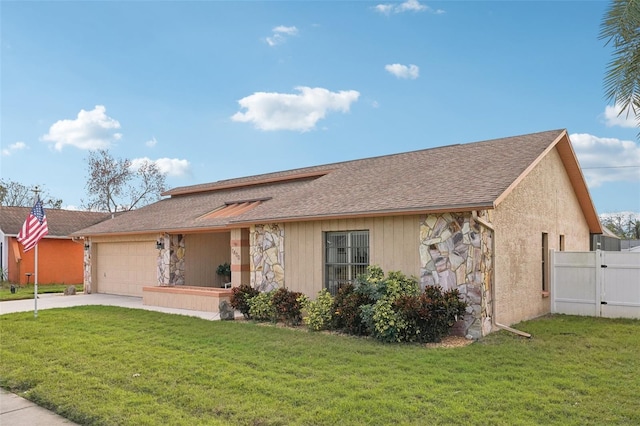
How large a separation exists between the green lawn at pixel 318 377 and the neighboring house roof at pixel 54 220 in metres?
16.8

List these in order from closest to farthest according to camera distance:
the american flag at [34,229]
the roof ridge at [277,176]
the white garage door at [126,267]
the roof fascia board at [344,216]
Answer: the roof fascia board at [344,216] < the american flag at [34,229] < the roof ridge at [277,176] < the white garage door at [126,267]

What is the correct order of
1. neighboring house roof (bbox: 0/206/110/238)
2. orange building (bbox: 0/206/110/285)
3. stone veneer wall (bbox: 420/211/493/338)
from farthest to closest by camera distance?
neighboring house roof (bbox: 0/206/110/238) → orange building (bbox: 0/206/110/285) → stone veneer wall (bbox: 420/211/493/338)

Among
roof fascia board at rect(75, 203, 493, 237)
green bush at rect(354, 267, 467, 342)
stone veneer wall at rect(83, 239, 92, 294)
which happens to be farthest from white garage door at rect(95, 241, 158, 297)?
green bush at rect(354, 267, 467, 342)

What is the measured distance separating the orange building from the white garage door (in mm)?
5478

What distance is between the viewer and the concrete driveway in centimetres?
1345

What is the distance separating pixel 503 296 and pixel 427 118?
30.0 feet

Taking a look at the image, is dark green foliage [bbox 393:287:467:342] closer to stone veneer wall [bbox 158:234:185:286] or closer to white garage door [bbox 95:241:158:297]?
stone veneer wall [bbox 158:234:185:286]

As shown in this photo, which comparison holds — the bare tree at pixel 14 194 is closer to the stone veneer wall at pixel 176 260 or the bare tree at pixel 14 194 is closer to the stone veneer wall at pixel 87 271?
the stone veneer wall at pixel 87 271

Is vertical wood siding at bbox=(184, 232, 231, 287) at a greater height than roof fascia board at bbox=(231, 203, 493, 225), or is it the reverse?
roof fascia board at bbox=(231, 203, 493, 225)

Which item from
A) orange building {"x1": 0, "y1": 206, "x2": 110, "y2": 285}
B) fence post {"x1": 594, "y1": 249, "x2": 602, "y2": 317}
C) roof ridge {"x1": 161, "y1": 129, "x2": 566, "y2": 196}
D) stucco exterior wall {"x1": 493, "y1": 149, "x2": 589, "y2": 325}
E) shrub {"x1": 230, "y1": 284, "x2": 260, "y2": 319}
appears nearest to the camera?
stucco exterior wall {"x1": 493, "y1": 149, "x2": 589, "y2": 325}

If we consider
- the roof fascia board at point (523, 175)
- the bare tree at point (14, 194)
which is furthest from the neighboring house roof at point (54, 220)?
the roof fascia board at point (523, 175)

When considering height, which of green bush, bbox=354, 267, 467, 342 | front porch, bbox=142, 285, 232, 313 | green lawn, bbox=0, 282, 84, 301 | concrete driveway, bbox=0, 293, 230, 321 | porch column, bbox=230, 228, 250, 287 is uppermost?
porch column, bbox=230, 228, 250, 287

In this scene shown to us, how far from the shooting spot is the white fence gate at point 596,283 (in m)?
11.6

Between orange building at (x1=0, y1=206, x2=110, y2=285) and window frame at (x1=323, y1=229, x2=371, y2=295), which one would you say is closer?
window frame at (x1=323, y1=229, x2=371, y2=295)
